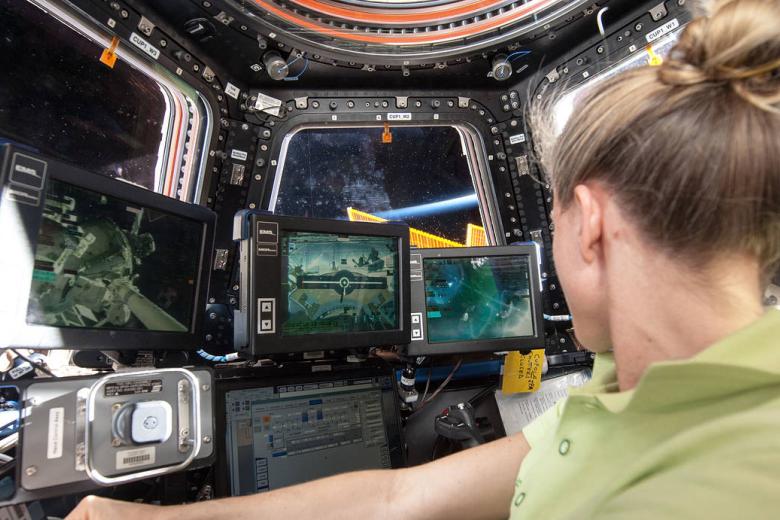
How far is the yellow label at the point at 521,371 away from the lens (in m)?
2.62

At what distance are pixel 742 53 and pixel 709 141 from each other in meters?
0.14

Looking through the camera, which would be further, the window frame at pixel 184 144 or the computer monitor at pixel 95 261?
the window frame at pixel 184 144

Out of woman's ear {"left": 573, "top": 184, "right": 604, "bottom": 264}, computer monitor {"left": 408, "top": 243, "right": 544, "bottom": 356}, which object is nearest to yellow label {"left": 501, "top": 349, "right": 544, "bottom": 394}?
computer monitor {"left": 408, "top": 243, "right": 544, "bottom": 356}

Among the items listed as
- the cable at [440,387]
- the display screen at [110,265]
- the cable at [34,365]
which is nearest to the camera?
the display screen at [110,265]

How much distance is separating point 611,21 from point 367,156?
224cm

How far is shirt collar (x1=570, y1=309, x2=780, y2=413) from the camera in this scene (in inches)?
30.9

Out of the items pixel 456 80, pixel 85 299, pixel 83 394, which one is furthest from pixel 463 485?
pixel 456 80

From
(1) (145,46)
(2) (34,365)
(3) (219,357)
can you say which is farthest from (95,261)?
(1) (145,46)

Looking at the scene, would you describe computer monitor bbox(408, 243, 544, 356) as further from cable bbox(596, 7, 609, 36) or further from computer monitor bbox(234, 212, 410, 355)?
cable bbox(596, 7, 609, 36)

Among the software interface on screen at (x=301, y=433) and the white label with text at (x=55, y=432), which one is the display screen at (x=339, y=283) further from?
the white label with text at (x=55, y=432)

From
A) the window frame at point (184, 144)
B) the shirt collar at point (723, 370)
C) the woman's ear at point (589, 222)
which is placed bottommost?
the shirt collar at point (723, 370)

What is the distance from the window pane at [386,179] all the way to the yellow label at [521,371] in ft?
5.49

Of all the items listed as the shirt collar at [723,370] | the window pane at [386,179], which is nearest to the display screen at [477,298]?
the shirt collar at [723,370]

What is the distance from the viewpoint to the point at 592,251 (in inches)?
39.1
